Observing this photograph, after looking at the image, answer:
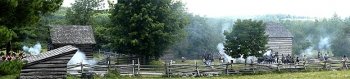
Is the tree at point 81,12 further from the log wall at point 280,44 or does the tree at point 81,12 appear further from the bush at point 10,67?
the bush at point 10,67

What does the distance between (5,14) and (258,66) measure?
20239 mm

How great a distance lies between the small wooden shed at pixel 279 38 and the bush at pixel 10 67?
3604 cm

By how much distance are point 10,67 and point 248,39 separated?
838 inches

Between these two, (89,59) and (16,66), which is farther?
(89,59)

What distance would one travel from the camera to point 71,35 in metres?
41.0

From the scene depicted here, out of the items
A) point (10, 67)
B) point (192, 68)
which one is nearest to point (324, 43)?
point (192, 68)

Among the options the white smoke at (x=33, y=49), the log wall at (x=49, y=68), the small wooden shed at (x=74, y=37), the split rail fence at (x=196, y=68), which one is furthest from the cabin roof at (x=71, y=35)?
the log wall at (x=49, y=68)

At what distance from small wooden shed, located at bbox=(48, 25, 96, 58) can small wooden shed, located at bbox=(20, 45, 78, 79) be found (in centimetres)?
1837

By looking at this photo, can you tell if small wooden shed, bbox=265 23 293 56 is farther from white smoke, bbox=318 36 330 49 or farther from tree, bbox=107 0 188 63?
tree, bbox=107 0 188 63

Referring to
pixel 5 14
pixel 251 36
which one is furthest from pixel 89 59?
pixel 5 14

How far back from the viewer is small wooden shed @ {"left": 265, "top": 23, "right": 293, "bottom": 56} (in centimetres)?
5325

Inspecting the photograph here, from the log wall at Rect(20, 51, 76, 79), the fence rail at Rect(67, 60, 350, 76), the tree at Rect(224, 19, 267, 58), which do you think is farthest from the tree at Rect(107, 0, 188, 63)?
the log wall at Rect(20, 51, 76, 79)

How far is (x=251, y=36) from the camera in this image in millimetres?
38031

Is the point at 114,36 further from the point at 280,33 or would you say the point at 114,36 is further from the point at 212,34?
the point at 280,33
